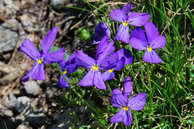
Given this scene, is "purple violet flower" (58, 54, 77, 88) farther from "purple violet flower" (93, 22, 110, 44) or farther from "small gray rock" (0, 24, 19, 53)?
"small gray rock" (0, 24, 19, 53)

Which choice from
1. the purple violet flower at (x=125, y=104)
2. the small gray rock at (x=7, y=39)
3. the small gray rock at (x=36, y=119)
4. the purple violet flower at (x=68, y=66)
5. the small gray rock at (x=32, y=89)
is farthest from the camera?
the small gray rock at (x=7, y=39)

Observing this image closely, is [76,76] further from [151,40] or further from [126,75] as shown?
[151,40]

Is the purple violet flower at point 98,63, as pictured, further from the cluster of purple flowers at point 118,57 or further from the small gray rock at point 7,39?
the small gray rock at point 7,39

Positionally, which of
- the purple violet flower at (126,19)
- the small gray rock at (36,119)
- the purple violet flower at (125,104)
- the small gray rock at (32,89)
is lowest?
the small gray rock at (36,119)

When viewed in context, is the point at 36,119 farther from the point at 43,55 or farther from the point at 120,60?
the point at 120,60

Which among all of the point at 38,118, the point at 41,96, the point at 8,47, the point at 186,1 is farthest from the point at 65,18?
the point at 186,1

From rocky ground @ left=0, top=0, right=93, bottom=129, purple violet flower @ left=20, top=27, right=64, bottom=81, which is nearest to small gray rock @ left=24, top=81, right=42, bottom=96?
rocky ground @ left=0, top=0, right=93, bottom=129

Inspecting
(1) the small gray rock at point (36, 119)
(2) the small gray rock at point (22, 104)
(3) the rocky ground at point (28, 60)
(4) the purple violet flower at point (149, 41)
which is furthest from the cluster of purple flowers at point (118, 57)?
(2) the small gray rock at point (22, 104)
